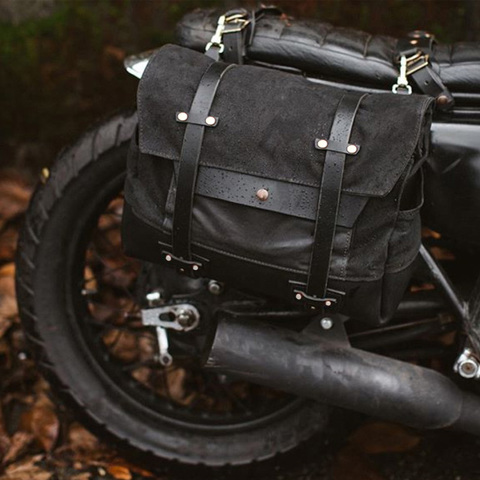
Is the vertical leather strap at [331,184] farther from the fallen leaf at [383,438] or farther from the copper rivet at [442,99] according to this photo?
the fallen leaf at [383,438]

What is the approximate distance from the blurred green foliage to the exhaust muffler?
1.09 m

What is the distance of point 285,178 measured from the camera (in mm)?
1772

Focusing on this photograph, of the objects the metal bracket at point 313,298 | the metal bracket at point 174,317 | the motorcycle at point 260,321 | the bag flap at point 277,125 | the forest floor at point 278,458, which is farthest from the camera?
the forest floor at point 278,458

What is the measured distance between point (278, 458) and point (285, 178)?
0.85m

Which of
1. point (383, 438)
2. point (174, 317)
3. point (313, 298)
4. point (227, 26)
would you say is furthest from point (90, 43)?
point (383, 438)

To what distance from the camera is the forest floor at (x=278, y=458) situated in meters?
2.30

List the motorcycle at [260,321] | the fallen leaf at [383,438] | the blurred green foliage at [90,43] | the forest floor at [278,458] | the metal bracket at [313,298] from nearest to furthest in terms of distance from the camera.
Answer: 1. the metal bracket at [313,298]
2. the motorcycle at [260,321]
3. the forest floor at [278,458]
4. the fallen leaf at [383,438]
5. the blurred green foliage at [90,43]

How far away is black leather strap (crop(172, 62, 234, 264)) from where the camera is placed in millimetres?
1805

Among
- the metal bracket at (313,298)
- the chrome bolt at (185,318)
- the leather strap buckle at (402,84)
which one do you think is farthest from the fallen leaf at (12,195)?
the leather strap buckle at (402,84)

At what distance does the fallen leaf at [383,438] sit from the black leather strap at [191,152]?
0.90m

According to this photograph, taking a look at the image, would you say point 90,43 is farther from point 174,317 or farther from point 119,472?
point 119,472

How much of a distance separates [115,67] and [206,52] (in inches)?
37.1

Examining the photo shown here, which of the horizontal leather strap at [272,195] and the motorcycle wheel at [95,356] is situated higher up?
the horizontal leather strap at [272,195]

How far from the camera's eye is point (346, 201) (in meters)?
1.76
